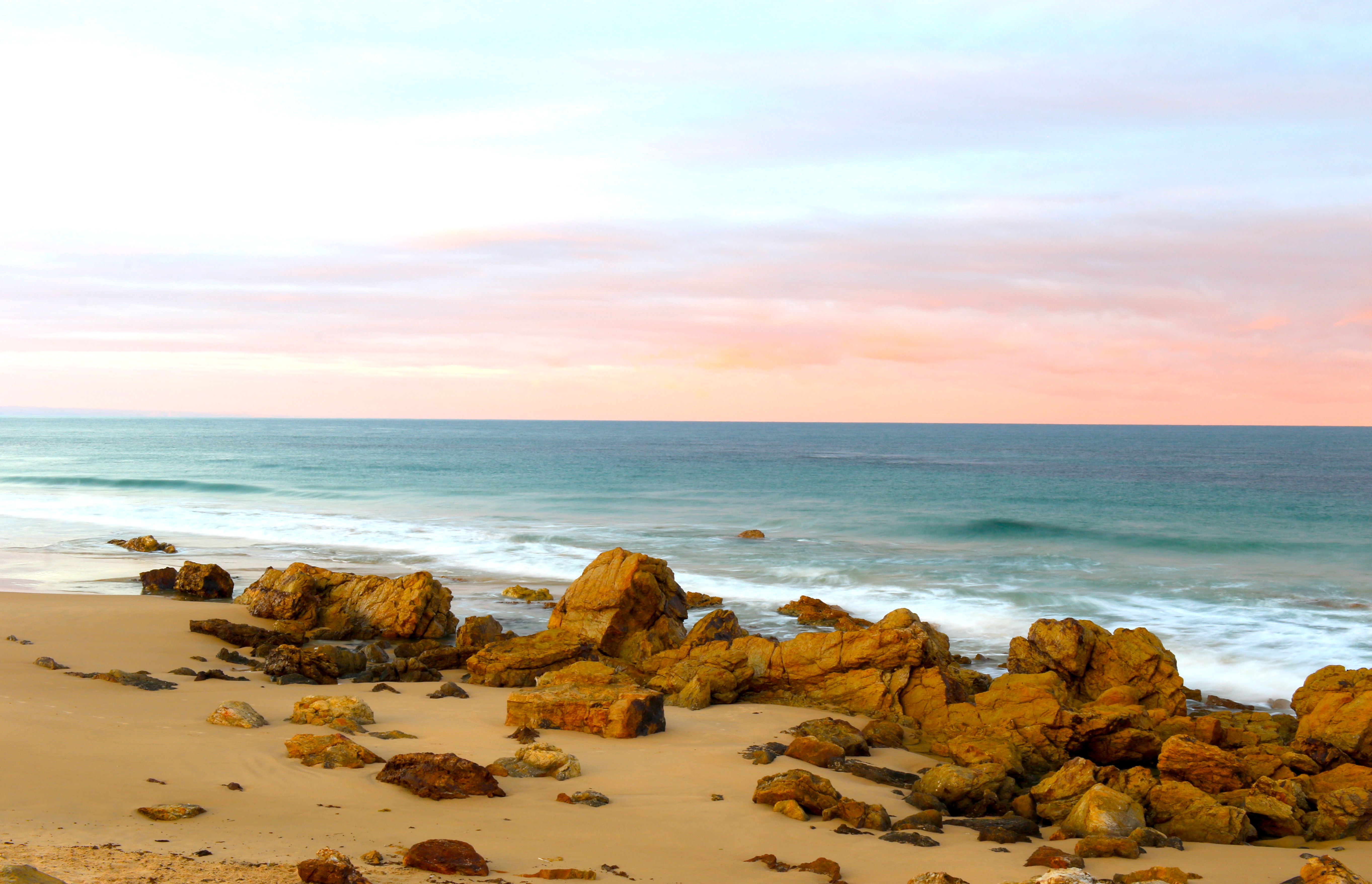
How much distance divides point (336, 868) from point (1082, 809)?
6.51 metres

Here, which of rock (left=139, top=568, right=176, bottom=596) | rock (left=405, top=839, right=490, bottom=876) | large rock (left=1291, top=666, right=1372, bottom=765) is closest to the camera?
rock (left=405, top=839, right=490, bottom=876)

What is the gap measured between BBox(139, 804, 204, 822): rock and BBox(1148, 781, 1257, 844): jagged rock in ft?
27.9

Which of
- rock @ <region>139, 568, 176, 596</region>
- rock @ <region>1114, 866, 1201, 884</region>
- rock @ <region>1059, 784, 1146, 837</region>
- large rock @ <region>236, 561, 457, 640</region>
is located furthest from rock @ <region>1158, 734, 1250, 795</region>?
rock @ <region>139, 568, 176, 596</region>

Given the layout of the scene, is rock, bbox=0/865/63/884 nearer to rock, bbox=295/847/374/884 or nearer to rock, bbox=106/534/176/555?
rock, bbox=295/847/374/884

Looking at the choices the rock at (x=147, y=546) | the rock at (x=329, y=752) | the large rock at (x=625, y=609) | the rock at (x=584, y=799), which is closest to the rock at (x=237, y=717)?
the rock at (x=329, y=752)

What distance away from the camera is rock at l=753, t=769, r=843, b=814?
27.1ft

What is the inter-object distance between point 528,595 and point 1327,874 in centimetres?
1768

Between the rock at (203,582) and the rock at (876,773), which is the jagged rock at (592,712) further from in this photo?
the rock at (203,582)

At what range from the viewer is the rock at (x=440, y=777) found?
7.75 metres

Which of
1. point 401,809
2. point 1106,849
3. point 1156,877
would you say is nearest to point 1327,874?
point 1156,877

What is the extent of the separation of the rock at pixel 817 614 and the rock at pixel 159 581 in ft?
45.2

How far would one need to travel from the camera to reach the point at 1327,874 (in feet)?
22.0

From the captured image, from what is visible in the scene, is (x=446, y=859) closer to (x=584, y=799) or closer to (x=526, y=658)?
(x=584, y=799)

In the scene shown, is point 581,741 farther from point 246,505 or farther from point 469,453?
point 469,453
